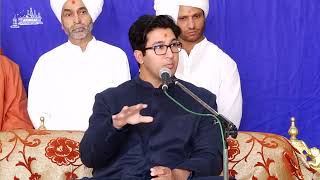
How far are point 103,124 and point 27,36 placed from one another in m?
1.94

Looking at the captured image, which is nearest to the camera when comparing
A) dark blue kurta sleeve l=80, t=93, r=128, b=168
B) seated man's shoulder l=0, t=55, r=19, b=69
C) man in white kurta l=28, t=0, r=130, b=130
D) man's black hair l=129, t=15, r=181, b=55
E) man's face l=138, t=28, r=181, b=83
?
dark blue kurta sleeve l=80, t=93, r=128, b=168

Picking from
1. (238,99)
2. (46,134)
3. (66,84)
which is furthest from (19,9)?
(238,99)

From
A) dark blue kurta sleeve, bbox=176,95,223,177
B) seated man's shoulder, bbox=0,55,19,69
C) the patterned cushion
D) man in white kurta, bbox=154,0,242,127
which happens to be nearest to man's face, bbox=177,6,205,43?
man in white kurta, bbox=154,0,242,127

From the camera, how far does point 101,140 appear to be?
114 inches

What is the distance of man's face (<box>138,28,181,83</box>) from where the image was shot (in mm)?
3045

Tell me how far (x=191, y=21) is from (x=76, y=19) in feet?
2.45

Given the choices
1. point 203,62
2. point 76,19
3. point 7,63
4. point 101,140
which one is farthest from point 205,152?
point 7,63

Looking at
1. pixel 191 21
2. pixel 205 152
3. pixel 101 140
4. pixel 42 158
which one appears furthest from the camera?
pixel 191 21

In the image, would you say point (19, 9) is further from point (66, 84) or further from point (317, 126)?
point (317, 126)

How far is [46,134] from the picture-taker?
3680 mm

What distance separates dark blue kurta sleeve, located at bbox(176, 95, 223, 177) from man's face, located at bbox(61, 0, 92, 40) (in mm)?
1351

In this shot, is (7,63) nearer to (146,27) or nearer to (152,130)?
(146,27)

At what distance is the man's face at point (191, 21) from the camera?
4.09 metres

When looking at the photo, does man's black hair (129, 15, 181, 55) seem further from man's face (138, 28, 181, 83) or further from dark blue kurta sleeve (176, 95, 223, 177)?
dark blue kurta sleeve (176, 95, 223, 177)
